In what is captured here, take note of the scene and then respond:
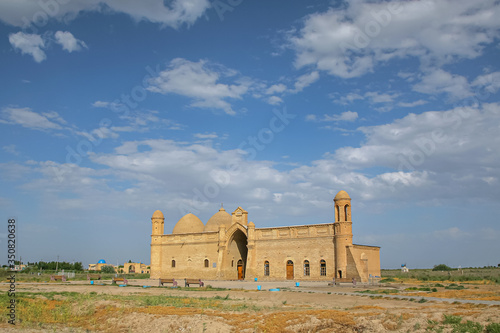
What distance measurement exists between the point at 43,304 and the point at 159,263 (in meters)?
32.8

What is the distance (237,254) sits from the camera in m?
48.0

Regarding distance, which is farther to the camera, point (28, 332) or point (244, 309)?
point (244, 309)

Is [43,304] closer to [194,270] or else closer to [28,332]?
[28,332]

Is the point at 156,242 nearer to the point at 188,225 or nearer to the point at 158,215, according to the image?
the point at 158,215

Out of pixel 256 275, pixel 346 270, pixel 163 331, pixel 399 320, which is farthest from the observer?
pixel 256 275

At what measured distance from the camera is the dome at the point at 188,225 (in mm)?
52062

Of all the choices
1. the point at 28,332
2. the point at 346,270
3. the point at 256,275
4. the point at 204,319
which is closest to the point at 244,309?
the point at 204,319

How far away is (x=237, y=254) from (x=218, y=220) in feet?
18.2

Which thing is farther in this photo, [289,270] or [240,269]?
[240,269]

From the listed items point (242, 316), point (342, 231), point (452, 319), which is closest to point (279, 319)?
point (242, 316)

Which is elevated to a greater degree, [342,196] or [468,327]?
[342,196]

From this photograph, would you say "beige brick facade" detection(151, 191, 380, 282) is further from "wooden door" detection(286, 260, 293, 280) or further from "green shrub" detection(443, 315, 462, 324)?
"green shrub" detection(443, 315, 462, 324)

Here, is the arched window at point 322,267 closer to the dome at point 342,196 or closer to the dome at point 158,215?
the dome at point 342,196

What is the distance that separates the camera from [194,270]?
157 ft
